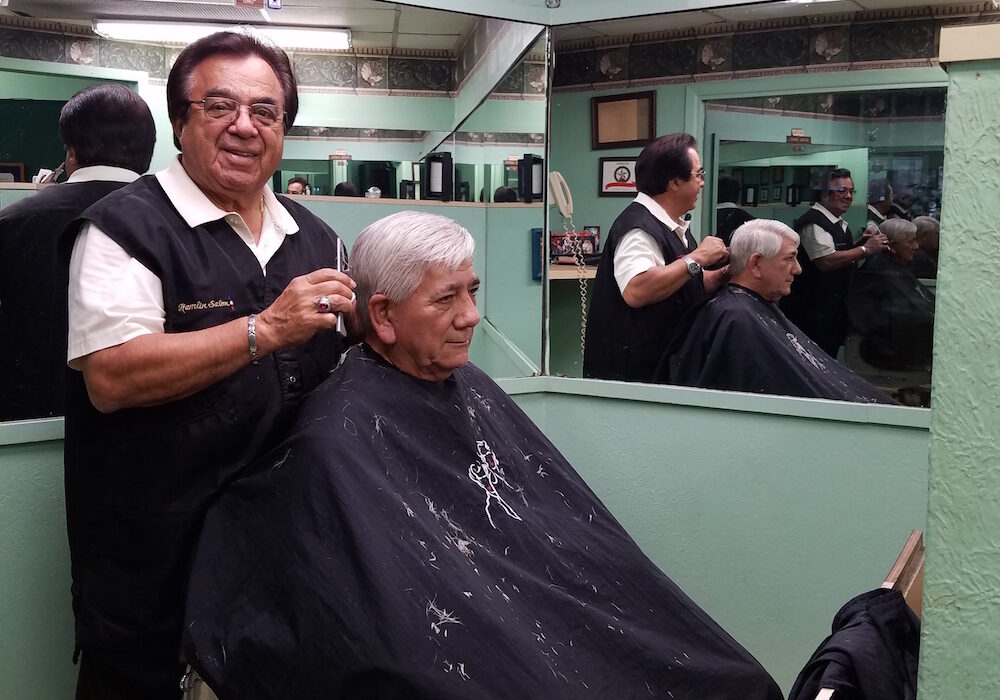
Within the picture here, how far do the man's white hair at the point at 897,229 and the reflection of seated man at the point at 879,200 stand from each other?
2 centimetres

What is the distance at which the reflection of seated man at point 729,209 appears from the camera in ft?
8.09

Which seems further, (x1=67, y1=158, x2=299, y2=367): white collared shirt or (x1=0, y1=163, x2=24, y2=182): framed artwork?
(x1=0, y1=163, x2=24, y2=182): framed artwork

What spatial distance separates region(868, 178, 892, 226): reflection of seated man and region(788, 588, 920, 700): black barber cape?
1.22m

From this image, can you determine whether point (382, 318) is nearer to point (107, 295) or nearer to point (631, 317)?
point (107, 295)

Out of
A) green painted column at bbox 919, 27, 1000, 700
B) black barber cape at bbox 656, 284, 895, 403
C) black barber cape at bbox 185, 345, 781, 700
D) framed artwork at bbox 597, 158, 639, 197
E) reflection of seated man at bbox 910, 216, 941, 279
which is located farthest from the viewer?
framed artwork at bbox 597, 158, 639, 197

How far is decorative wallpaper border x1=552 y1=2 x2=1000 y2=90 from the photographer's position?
2240 mm

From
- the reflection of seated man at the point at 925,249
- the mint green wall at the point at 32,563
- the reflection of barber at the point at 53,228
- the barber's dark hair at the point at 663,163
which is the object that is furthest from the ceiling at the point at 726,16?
the mint green wall at the point at 32,563

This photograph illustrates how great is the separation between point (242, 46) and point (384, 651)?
1.14 m

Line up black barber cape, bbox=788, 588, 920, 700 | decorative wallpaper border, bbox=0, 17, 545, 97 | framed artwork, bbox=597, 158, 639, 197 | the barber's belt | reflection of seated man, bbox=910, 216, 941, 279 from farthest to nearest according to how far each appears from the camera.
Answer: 1. framed artwork, bbox=597, 158, 639, 197
2. reflection of seated man, bbox=910, 216, 941, 279
3. decorative wallpaper border, bbox=0, 17, 545, 97
4. the barber's belt
5. black barber cape, bbox=788, 588, 920, 700

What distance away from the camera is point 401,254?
70.2 inches

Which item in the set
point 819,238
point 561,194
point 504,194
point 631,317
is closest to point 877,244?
point 819,238

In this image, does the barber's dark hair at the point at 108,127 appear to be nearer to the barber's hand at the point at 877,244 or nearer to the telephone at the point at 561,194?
the telephone at the point at 561,194

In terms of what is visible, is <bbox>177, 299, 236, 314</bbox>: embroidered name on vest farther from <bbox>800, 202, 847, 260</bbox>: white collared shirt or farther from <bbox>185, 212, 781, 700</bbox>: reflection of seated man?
<bbox>800, 202, 847, 260</bbox>: white collared shirt

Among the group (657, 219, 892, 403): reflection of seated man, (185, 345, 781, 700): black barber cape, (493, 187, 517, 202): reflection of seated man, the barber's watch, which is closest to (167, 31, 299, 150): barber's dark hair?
(185, 345, 781, 700): black barber cape
